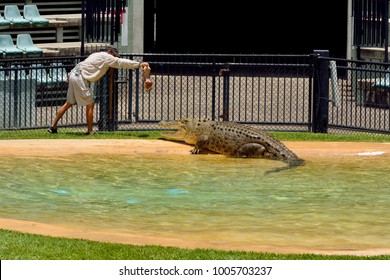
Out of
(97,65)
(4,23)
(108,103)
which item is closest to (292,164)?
(97,65)

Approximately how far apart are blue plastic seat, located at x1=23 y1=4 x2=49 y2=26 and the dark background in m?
4.48

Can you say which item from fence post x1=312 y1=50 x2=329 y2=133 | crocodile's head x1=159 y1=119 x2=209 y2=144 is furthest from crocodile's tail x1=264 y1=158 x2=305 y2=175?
fence post x1=312 y1=50 x2=329 y2=133

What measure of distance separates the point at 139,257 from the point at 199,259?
545 millimetres

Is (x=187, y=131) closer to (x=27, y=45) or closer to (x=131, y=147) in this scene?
(x=131, y=147)

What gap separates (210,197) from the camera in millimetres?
16656

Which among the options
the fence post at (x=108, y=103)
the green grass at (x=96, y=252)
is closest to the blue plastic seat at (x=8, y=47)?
the fence post at (x=108, y=103)

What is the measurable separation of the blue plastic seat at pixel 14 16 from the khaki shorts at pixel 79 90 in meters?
8.80

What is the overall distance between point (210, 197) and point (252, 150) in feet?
8.91

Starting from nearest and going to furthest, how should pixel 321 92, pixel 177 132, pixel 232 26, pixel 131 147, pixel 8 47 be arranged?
pixel 131 147 < pixel 177 132 < pixel 321 92 < pixel 8 47 < pixel 232 26

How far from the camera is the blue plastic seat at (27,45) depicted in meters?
27.7

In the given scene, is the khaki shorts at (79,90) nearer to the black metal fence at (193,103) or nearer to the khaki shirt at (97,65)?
the khaki shirt at (97,65)

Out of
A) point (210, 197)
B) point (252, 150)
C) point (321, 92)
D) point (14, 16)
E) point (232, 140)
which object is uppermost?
point (14, 16)

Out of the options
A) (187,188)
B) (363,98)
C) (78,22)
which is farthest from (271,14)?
(187,188)

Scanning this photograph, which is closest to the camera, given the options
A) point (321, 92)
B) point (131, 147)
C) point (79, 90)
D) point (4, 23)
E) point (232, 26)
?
point (131, 147)
